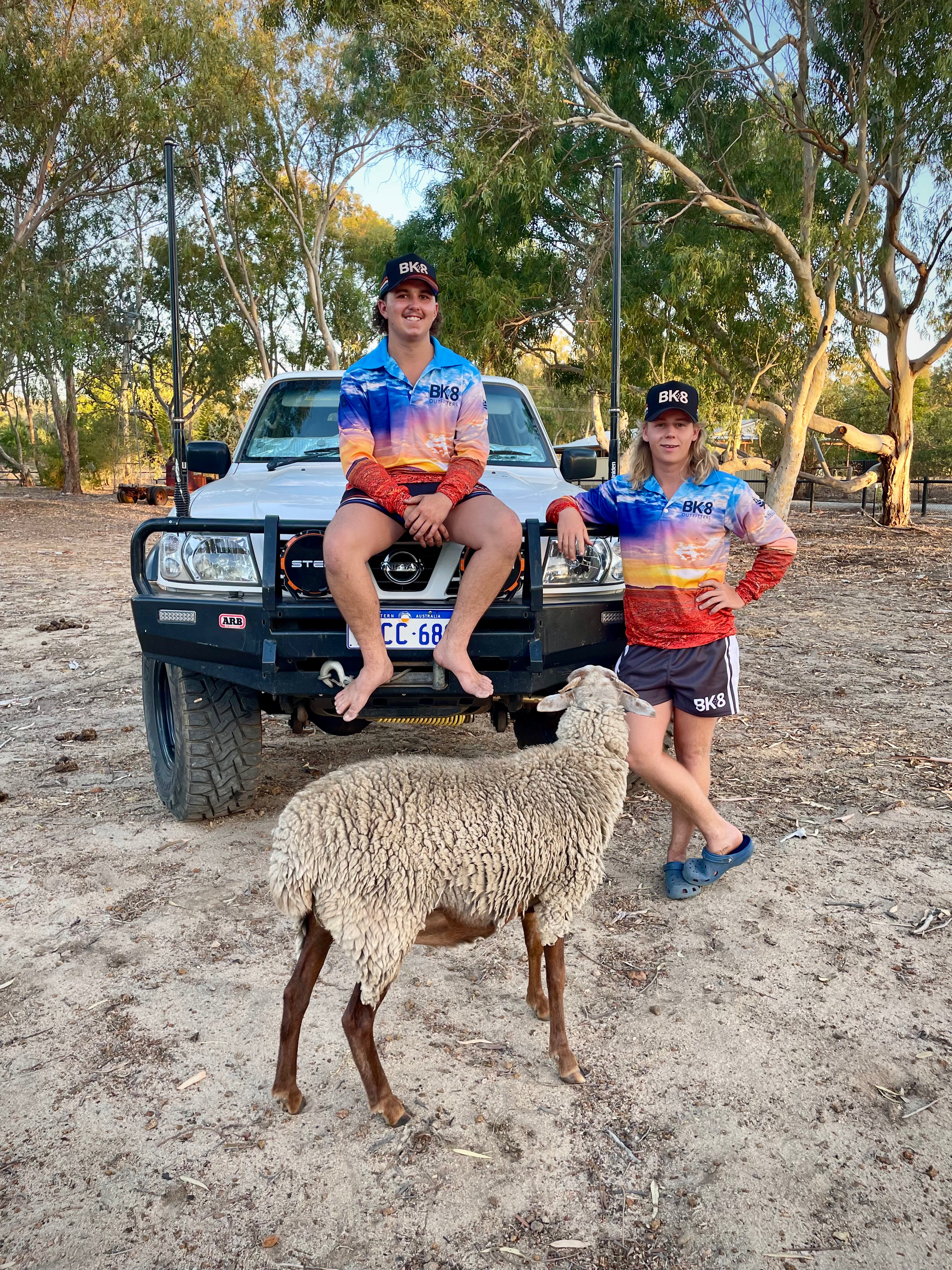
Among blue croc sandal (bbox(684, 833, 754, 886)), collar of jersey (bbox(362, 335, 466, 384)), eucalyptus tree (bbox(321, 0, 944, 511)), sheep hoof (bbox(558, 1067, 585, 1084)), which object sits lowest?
sheep hoof (bbox(558, 1067, 585, 1084))

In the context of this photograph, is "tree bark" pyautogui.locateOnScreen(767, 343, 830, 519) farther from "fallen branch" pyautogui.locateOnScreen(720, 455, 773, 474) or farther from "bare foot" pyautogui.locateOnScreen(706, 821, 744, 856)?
"bare foot" pyautogui.locateOnScreen(706, 821, 744, 856)

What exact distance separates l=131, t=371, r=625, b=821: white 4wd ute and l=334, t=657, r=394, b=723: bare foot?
0.16 metres

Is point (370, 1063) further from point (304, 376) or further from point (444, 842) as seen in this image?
point (304, 376)

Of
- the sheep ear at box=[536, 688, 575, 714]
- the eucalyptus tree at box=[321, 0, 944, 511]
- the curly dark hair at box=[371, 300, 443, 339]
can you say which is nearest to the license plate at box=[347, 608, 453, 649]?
the sheep ear at box=[536, 688, 575, 714]

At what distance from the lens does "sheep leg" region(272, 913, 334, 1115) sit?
8.52 ft

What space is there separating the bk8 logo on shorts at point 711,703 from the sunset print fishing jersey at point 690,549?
0.22 m

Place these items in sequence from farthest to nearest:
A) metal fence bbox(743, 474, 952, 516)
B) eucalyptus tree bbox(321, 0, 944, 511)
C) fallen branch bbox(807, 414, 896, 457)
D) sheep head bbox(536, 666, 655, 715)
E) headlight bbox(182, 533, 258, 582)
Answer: metal fence bbox(743, 474, 952, 516), fallen branch bbox(807, 414, 896, 457), eucalyptus tree bbox(321, 0, 944, 511), headlight bbox(182, 533, 258, 582), sheep head bbox(536, 666, 655, 715)

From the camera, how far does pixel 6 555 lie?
16016mm

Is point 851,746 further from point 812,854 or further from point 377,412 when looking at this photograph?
point 377,412

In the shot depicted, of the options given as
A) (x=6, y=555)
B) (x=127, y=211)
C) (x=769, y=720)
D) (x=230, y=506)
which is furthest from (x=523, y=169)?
(x=127, y=211)

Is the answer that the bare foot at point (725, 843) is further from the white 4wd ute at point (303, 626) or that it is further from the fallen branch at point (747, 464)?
the fallen branch at point (747, 464)

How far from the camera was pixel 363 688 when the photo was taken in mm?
3535

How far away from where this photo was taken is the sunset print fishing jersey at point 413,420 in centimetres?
389

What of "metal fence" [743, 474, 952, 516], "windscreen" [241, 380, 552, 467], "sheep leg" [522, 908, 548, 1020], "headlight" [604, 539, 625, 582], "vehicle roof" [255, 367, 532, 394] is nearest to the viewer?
"sheep leg" [522, 908, 548, 1020]
